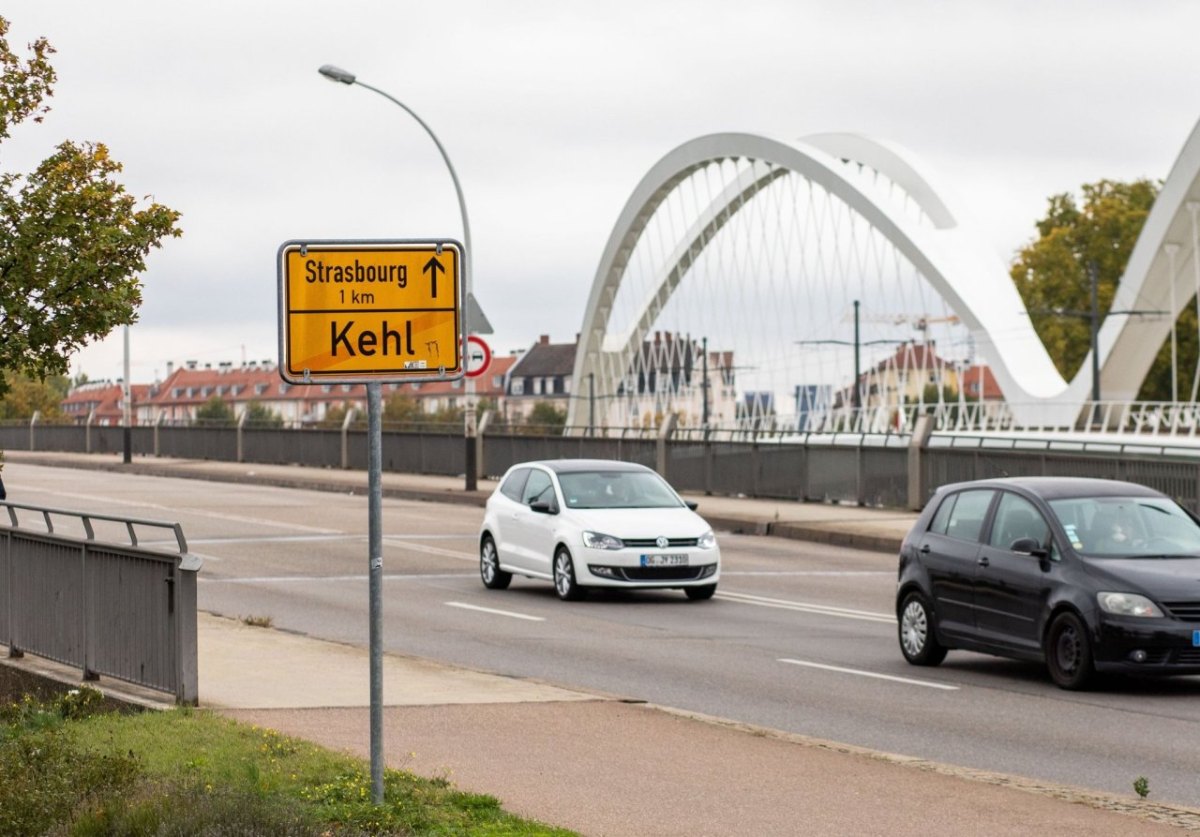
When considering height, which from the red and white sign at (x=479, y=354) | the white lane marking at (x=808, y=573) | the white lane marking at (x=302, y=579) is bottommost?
the white lane marking at (x=808, y=573)

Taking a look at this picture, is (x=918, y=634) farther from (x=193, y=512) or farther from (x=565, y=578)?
(x=193, y=512)

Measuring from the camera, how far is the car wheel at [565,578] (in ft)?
67.5

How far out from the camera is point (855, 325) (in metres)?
75.8

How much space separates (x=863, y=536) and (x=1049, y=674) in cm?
1480

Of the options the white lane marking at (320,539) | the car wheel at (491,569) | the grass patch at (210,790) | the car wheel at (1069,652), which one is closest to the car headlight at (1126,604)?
the car wheel at (1069,652)

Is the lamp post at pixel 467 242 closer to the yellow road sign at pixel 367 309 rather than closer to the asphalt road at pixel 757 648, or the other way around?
the asphalt road at pixel 757 648

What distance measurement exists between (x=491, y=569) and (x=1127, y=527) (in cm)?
957

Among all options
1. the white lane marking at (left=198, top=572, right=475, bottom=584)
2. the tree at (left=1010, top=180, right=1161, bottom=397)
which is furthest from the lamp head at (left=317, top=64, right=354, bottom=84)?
the tree at (left=1010, top=180, right=1161, bottom=397)

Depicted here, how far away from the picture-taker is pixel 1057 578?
13656 mm

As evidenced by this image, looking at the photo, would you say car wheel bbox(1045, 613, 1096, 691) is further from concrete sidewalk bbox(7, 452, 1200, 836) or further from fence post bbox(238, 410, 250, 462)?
fence post bbox(238, 410, 250, 462)

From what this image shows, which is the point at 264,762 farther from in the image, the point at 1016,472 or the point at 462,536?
the point at 1016,472

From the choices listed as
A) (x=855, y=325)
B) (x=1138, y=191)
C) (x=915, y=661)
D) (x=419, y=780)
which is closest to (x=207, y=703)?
(x=419, y=780)

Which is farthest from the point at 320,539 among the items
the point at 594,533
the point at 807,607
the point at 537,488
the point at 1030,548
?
the point at 1030,548

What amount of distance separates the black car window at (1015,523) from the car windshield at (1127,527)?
167mm
